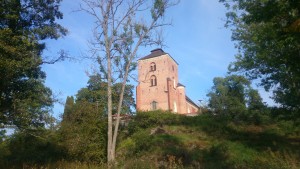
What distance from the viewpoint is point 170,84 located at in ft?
170

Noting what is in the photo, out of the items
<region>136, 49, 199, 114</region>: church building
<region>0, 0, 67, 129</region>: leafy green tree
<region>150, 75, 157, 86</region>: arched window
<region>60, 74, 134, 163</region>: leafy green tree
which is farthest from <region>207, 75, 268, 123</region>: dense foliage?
<region>0, 0, 67, 129</region>: leafy green tree

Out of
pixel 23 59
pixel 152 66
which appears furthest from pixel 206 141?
pixel 152 66

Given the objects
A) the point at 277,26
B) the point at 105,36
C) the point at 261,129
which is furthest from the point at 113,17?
the point at 261,129

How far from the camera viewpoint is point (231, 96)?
→ 45.1 metres

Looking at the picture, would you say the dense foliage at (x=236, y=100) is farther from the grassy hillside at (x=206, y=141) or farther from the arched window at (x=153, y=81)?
the arched window at (x=153, y=81)

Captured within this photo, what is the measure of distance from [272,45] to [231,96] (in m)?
30.9

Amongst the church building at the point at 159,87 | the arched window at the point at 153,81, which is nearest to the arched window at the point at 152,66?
the church building at the point at 159,87

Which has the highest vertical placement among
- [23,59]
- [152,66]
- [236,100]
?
[152,66]

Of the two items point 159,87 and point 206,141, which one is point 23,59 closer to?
point 206,141

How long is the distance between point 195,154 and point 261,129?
35.4ft

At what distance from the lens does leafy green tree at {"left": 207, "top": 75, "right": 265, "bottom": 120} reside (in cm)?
3737

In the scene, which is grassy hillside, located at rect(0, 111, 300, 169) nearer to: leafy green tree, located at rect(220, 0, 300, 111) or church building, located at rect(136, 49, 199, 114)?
leafy green tree, located at rect(220, 0, 300, 111)

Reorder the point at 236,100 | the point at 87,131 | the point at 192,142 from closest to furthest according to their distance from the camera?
the point at 87,131 < the point at 192,142 < the point at 236,100

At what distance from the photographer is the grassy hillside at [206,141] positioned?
17.7 meters
